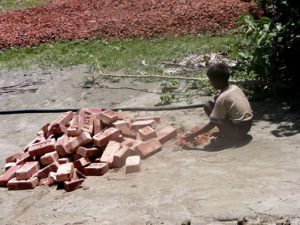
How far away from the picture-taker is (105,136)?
6953 millimetres

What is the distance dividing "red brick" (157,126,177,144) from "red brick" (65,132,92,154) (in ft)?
2.84

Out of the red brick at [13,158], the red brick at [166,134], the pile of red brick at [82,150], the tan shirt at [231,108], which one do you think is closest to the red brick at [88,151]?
the pile of red brick at [82,150]

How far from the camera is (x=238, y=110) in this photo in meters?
6.69

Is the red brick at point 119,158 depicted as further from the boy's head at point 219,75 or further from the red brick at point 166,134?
the boy's head at point 219,75

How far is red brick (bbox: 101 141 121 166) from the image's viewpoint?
21.9ft

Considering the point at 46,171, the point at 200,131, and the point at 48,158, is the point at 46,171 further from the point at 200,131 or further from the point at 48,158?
the point at 200,131

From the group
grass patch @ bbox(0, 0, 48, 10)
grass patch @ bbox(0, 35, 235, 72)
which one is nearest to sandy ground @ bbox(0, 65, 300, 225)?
grass patch @ bbox(0, 35, 235, 72)

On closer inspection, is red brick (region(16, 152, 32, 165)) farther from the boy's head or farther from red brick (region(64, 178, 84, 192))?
the boy's head

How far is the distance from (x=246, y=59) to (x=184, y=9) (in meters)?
5.79

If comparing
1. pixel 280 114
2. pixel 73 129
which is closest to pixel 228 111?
pixel 280 114

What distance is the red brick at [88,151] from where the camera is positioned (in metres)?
6.81

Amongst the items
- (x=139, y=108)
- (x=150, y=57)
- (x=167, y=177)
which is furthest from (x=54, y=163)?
(x=150, y=57)

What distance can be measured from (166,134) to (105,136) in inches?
30.3

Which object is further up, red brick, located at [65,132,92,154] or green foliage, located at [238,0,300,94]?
green foliage, located at [238,0,300,94]
